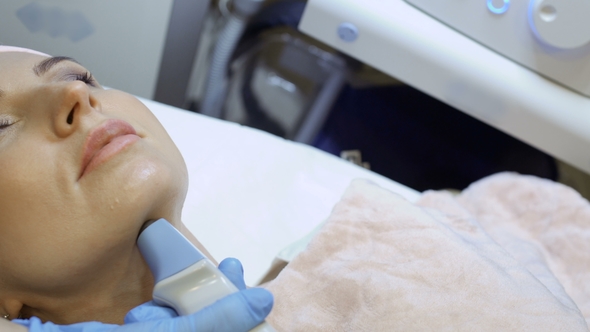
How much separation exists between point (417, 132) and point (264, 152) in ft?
1.73

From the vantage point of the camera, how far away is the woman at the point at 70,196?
1.67 feet

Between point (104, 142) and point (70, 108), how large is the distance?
5 cm

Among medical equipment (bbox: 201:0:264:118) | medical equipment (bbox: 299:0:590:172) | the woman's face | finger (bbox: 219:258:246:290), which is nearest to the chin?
the woman's face

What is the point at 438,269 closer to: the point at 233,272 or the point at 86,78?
the point at 233,272

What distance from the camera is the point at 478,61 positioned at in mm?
898

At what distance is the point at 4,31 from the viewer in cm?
76

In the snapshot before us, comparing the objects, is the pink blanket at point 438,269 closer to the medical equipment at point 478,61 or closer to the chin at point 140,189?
the medical equipment at point 478,61

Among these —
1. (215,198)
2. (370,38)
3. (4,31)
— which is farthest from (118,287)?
(370,38)

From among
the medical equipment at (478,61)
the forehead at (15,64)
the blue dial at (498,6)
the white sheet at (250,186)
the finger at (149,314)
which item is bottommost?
the white sheet at (250,186)

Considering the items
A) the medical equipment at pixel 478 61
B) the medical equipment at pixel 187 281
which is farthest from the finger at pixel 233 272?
the medical equipment at pixel 478 61

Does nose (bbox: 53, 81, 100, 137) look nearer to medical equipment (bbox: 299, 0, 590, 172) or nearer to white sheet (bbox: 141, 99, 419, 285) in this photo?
white sheet (bbox: 141, 99, 419, 285)

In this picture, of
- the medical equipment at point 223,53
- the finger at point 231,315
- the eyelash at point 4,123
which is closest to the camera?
the finger at point 231,315

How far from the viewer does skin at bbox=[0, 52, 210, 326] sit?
51 cm

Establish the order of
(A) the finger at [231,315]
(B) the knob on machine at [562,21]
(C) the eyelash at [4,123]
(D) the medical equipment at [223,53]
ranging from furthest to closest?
(D) the medical equipment at [223,53], (B) the knob on machine at [562,21], (C) the eyelash at [4,123], (A) the finger at [231,315]
